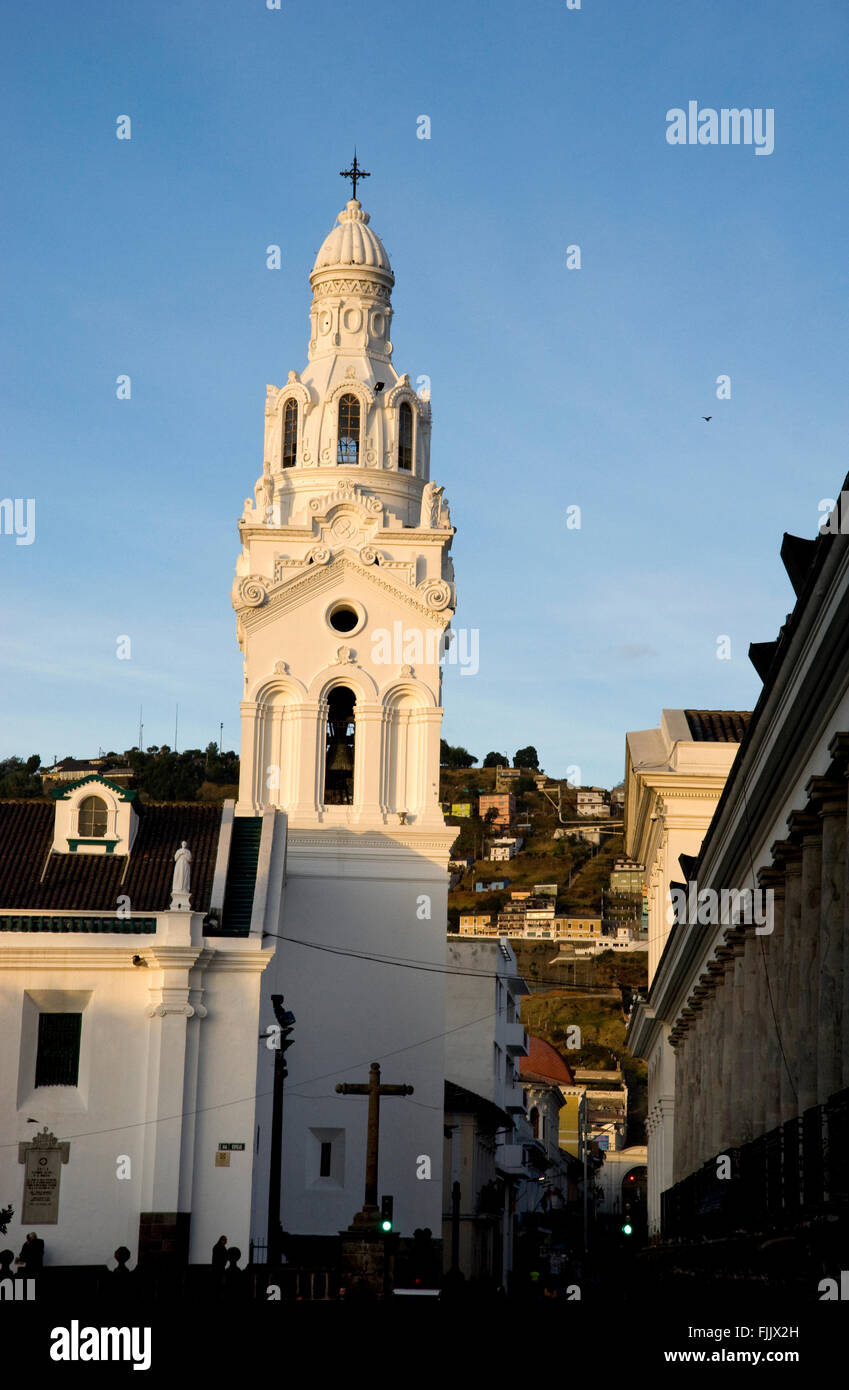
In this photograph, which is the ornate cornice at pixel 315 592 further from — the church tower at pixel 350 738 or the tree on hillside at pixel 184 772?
the tree on hillside at pixel 184 772

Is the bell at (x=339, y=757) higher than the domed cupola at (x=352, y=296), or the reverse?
the domed cupola at (x=352, y=296)

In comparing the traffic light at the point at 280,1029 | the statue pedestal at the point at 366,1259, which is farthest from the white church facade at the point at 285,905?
the statue pedestal at the point at 366,1259

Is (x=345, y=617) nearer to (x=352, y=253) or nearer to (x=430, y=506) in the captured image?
(x=430, y=506)

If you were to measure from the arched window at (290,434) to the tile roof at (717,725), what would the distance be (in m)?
12.7

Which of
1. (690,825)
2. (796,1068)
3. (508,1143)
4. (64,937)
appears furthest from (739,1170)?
Answer: (508,1143)

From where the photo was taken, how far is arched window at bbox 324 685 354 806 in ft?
158

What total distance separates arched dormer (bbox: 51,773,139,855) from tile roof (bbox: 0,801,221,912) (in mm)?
217

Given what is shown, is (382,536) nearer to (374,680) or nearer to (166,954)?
(374,680)

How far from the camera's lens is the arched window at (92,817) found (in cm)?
4009

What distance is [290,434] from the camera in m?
51.5

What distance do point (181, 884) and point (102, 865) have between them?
424 centimetres

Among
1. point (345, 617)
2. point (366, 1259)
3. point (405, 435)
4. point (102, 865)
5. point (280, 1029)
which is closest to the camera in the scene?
point (366, 1259)

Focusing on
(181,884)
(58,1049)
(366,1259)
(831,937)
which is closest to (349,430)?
(181,884)

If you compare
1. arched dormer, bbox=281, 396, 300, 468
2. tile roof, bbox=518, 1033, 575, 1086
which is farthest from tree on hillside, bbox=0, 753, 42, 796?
arched dormer, bbox=281, 396, 300, 468
